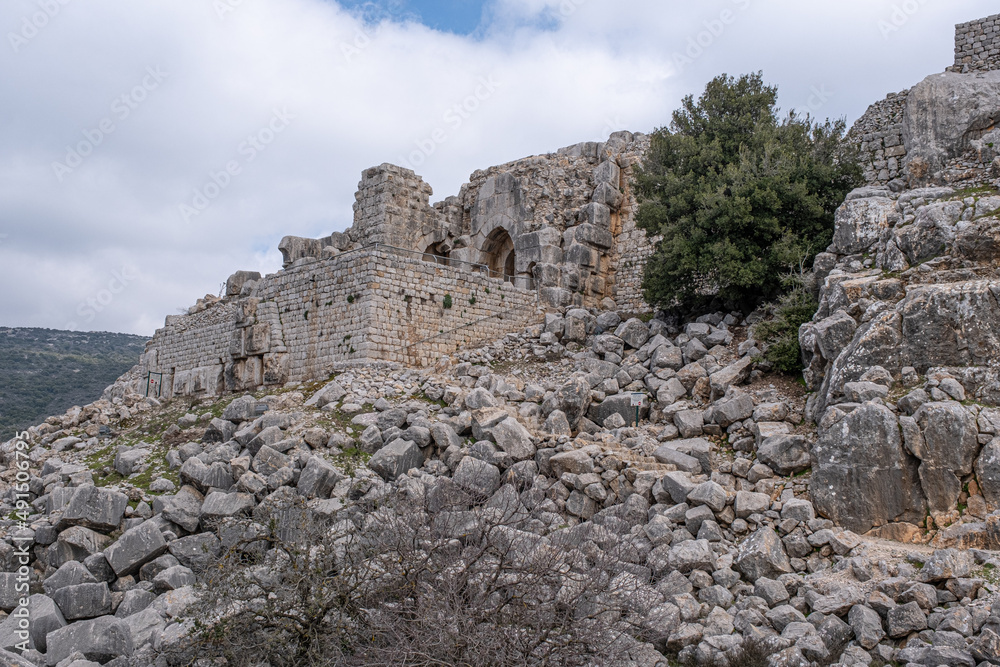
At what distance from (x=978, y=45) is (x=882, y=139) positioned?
2407 mm

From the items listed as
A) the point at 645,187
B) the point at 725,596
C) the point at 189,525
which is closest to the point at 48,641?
the point at 189,525

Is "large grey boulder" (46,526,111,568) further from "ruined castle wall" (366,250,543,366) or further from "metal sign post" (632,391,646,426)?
"metal sign post" (632,391,646,426)

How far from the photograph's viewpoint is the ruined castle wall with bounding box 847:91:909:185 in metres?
15.7

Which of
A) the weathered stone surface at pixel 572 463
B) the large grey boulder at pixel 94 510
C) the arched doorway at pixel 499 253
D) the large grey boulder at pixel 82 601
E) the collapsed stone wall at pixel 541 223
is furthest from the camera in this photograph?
the arched doorway at pixel 499 253

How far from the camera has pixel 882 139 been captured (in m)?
16.0

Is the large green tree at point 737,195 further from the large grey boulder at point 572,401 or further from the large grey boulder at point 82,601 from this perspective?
the large grey boulder at point 82,601

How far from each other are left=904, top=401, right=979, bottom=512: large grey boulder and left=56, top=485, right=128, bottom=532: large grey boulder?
391 inches

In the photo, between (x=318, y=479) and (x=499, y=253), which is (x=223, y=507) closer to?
(x=318, y=479)

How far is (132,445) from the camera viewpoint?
1405 cm

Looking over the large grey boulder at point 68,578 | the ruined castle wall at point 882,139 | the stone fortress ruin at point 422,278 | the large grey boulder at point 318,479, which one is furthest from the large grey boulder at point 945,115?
the large grey boulder at point 68,578

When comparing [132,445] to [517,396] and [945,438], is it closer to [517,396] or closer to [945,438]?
[517,396]

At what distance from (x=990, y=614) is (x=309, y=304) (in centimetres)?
1315

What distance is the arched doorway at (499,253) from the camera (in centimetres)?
2194

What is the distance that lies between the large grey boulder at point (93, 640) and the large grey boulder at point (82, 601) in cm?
42
